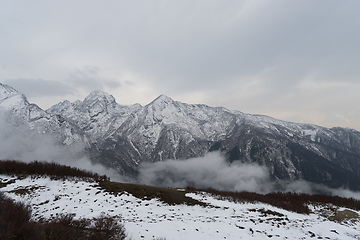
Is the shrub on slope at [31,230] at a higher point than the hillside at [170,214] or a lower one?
higher

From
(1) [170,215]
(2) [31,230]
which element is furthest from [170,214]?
(2) [31,230]

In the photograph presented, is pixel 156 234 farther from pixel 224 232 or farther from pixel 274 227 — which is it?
pixel 274 227

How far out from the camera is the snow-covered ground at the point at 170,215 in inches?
711

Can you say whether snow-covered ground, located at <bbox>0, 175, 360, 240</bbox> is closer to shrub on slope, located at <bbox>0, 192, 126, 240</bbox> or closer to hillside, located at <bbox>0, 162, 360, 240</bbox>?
hillside, located at <bbox>0, 162, 360, 240</bbox>

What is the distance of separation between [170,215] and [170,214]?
76cm

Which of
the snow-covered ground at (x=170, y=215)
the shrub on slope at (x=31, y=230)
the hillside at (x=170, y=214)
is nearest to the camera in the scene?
the shrub on slope at (x=31, y=230)

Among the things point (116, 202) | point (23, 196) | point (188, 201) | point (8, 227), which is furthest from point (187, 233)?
point (23, 196)

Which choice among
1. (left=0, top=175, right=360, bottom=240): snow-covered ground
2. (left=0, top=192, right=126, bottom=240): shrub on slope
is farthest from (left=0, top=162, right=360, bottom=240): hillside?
(left=0, top=192, right=126, bottom=240): shrub on slope

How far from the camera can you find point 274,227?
2092 centimetres

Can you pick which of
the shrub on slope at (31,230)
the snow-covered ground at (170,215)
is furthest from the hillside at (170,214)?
Answer: the shrub on slope at (31,230)

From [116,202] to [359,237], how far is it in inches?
1252

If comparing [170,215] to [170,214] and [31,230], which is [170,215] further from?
[31,230]

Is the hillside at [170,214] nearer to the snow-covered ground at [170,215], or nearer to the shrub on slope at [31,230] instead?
the snow-covered ground at [170,215]

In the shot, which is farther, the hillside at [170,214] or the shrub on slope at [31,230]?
the hillside at [170,214]
